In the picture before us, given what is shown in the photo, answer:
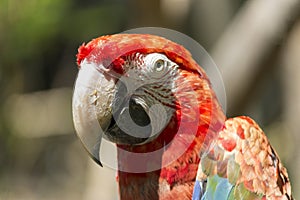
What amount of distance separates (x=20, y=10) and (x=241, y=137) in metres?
2.44

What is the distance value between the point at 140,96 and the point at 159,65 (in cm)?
10

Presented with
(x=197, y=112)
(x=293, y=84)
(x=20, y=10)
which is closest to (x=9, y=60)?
(x=20, y=10)

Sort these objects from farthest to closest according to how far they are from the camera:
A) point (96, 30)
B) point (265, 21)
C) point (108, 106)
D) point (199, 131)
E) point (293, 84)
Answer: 1. point (96, 30)
2. point (293, 84)
3. point (265, 21)
4. point (199, 131)
5. point (108, 106)

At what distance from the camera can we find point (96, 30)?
199 inches

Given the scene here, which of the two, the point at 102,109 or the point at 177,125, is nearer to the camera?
the point at 102,109

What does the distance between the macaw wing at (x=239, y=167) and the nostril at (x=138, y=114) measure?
19cm

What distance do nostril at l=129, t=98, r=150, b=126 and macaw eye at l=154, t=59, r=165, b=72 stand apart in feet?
0.36

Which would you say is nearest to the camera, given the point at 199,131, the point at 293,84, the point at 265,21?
the point at 199,131

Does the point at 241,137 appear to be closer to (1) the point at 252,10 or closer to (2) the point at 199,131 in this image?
(2) the point at 199,131

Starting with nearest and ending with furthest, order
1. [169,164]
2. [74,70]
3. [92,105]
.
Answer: [92,105], [169,164], [74,70]

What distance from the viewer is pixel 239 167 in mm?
1822

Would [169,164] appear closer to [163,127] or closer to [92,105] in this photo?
[163,127]

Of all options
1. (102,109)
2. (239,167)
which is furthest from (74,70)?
(102,109)

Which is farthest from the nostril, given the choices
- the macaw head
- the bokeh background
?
the bokeh background
